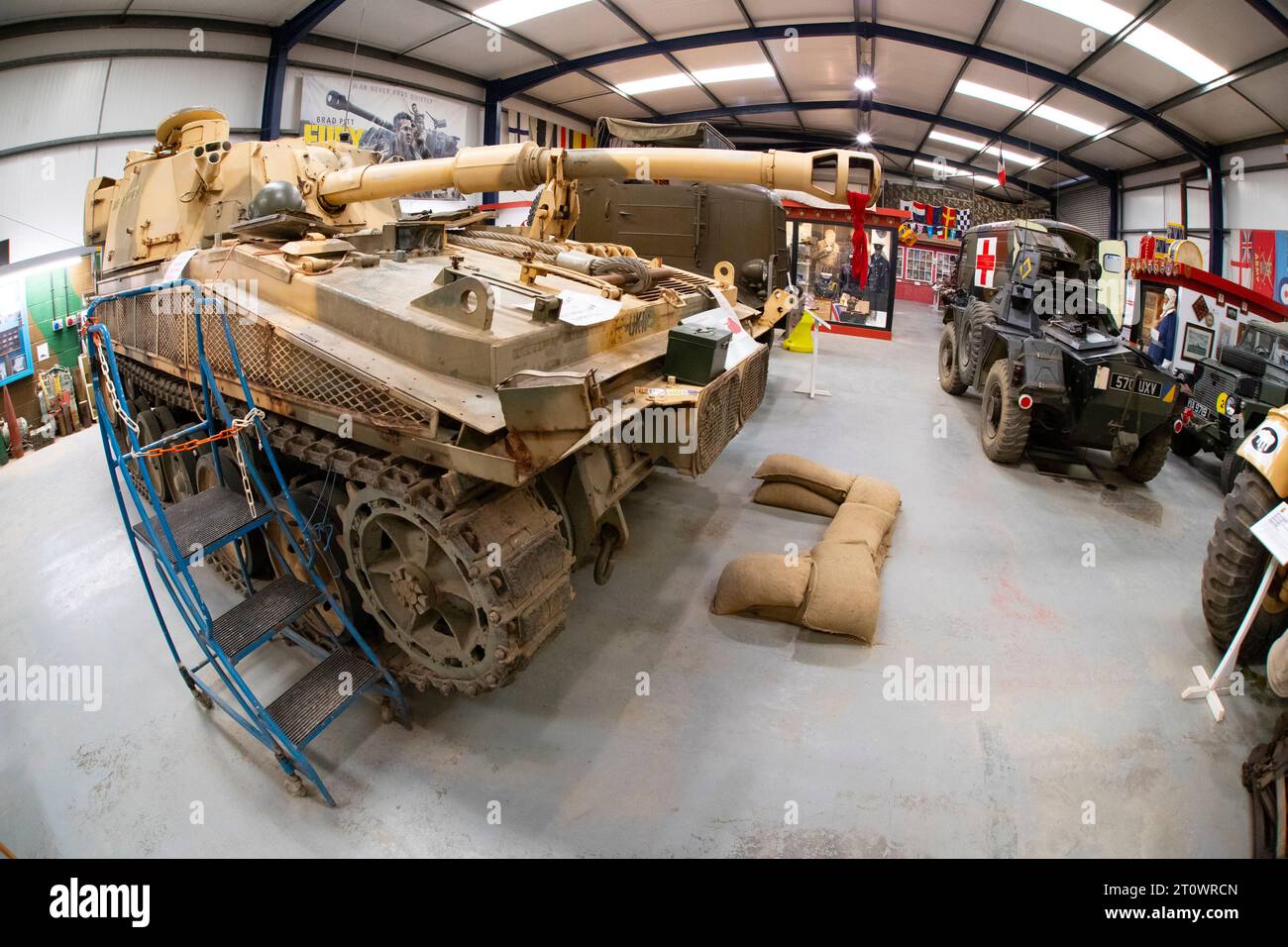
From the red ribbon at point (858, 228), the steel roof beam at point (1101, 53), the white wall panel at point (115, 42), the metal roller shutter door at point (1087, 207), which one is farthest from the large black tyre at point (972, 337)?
the metal roller shutter door at point (1087, 207)

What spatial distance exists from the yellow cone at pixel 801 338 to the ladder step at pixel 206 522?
34.5 ft

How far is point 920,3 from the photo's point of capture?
35.2 feet

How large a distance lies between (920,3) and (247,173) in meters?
10.1

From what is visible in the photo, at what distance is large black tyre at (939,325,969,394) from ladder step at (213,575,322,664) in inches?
340

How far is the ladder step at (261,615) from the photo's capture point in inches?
126

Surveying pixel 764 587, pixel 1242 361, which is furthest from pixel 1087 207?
pixel 764 587

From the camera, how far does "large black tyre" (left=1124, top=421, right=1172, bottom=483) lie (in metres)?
6.48

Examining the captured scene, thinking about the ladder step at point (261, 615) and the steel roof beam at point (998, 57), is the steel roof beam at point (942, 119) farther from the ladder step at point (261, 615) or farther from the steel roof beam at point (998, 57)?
the ladder step at point (261, 615)

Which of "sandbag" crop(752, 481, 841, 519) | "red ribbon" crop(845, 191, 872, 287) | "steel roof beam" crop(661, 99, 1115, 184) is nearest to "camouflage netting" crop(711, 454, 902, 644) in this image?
"sandbag" crop(752, 481, 841, 519)

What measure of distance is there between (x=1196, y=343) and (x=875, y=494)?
4.72 metres

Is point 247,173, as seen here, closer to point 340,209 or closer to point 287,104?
point 340,209

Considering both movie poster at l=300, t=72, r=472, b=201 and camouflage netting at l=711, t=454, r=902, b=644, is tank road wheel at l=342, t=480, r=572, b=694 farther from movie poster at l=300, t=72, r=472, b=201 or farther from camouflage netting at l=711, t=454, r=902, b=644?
movie poster at l=300, t=72, r=472, b=201

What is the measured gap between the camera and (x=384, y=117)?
38.8ft

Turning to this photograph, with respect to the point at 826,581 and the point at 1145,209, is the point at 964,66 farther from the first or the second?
the point at 826,581
